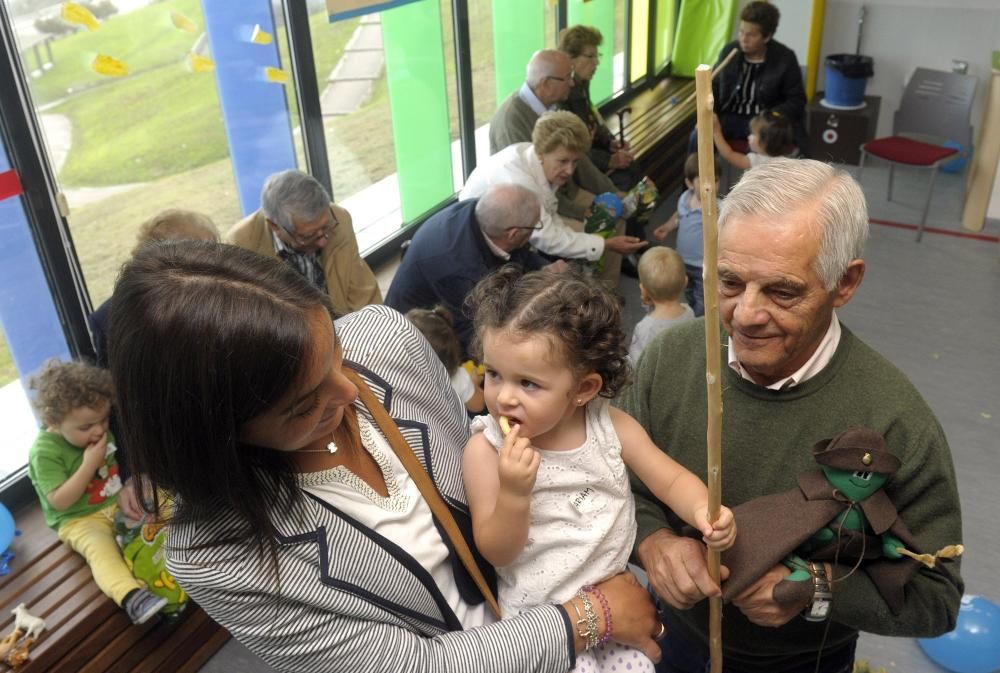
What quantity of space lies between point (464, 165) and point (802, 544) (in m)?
4.51

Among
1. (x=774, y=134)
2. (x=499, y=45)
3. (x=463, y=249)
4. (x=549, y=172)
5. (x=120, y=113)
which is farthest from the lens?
(x=499, y=45)

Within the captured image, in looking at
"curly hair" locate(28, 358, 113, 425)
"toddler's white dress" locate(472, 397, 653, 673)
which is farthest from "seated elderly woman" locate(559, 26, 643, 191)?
"toddler's white dress" locate(472, 397, 653, 673)

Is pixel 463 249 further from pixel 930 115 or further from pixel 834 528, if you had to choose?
pixel 930 115

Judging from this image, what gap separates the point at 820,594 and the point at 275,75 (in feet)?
11.3

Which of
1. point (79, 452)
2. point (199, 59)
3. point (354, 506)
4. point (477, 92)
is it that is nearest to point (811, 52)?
point (477, 92)

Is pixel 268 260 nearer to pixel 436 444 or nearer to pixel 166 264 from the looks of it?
pixel 166 264

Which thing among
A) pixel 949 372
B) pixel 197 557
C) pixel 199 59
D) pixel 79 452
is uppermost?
pixel 199 59

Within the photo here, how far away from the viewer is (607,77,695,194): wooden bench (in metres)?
6.55

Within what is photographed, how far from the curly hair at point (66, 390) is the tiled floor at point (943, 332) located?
3.70 ft

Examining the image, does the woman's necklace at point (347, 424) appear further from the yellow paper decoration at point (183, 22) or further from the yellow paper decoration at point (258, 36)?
the yellow paper decoration at point (258, 36)

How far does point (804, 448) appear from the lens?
1.52m

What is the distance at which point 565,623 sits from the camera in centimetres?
134

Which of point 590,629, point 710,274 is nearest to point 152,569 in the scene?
point 590,629

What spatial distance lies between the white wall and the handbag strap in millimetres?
7375
